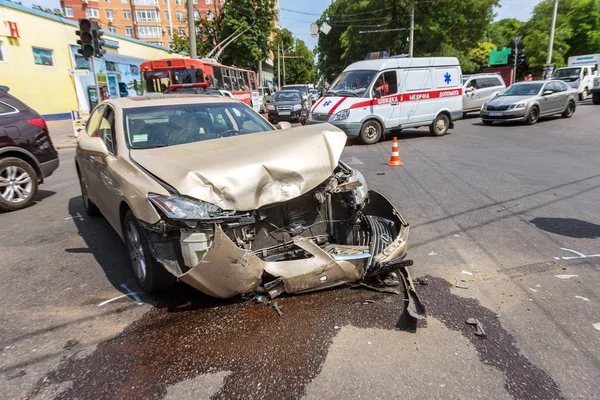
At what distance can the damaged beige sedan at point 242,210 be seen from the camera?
2.87 metres

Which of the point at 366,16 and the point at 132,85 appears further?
the point at 366,16

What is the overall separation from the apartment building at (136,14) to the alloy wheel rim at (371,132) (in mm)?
60798

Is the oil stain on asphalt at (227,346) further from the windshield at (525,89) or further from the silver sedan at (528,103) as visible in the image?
the windshield at (525,89)

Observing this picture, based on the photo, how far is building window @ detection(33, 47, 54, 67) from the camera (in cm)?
2097

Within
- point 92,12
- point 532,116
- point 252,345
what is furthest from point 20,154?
point 92,12

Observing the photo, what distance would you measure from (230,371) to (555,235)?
4079 mm

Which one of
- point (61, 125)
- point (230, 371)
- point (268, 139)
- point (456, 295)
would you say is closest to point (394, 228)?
point (456, 295)

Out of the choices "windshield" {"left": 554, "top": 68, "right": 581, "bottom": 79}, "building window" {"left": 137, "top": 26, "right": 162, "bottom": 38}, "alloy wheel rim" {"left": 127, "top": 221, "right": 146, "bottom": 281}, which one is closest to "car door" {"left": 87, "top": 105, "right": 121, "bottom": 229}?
"alloy wheel rim" {"left": 127, "top": 221, "right": 146, "bottom": 281}

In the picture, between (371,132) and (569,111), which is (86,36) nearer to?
(371,132)

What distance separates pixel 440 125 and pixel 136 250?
12498 mm

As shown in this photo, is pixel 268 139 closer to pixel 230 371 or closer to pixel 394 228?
pixel 394 228

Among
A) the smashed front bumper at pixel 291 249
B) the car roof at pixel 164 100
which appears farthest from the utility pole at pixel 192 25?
the smashed front bumper at pixel 291 249

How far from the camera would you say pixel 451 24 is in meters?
36.9

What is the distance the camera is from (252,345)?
9.06ft
